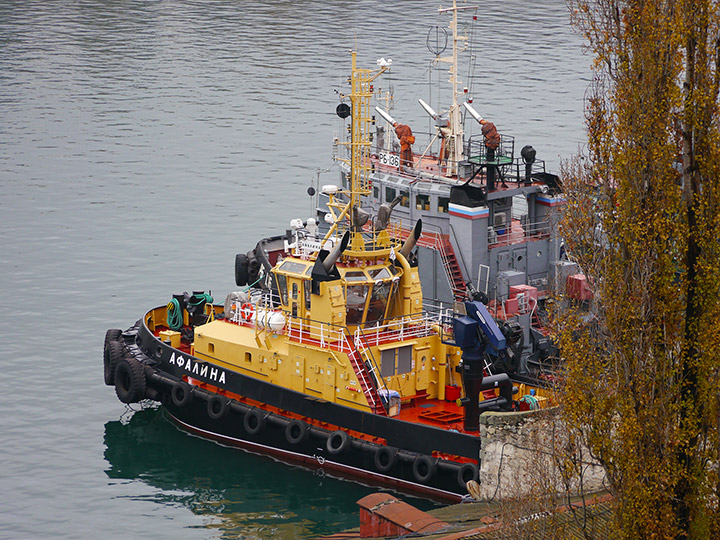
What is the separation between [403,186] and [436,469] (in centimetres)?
1087

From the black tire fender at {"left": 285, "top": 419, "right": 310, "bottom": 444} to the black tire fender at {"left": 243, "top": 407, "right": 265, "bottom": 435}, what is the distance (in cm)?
76

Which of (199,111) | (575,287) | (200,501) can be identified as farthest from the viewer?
(199,111)

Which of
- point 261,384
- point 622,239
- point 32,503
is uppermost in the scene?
point 622,239

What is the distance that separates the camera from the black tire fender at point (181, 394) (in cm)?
2883

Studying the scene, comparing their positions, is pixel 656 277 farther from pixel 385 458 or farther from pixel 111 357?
pixel 111 357

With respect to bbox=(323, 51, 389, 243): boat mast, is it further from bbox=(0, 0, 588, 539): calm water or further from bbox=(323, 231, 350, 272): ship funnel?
bbox=(0, 0, 588, 539): calm water

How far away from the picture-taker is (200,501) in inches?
1037

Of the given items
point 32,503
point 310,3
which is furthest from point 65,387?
point 310,3

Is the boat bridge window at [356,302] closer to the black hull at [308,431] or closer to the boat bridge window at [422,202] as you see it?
the black hull at [308,431]

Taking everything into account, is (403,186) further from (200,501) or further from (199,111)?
(199,111)

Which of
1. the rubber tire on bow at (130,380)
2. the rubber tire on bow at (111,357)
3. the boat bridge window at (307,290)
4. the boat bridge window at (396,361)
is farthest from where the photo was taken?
the rubber tire on bow at (111,357)

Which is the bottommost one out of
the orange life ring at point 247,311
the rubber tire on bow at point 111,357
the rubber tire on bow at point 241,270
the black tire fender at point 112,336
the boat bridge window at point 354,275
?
the rubber tire on bow at point 111,357

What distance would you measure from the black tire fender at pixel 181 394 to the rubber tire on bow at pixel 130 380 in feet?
3.14

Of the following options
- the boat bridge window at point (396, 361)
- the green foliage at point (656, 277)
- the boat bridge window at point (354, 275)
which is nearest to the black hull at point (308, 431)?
the boat bridge window at point (396, 361)
